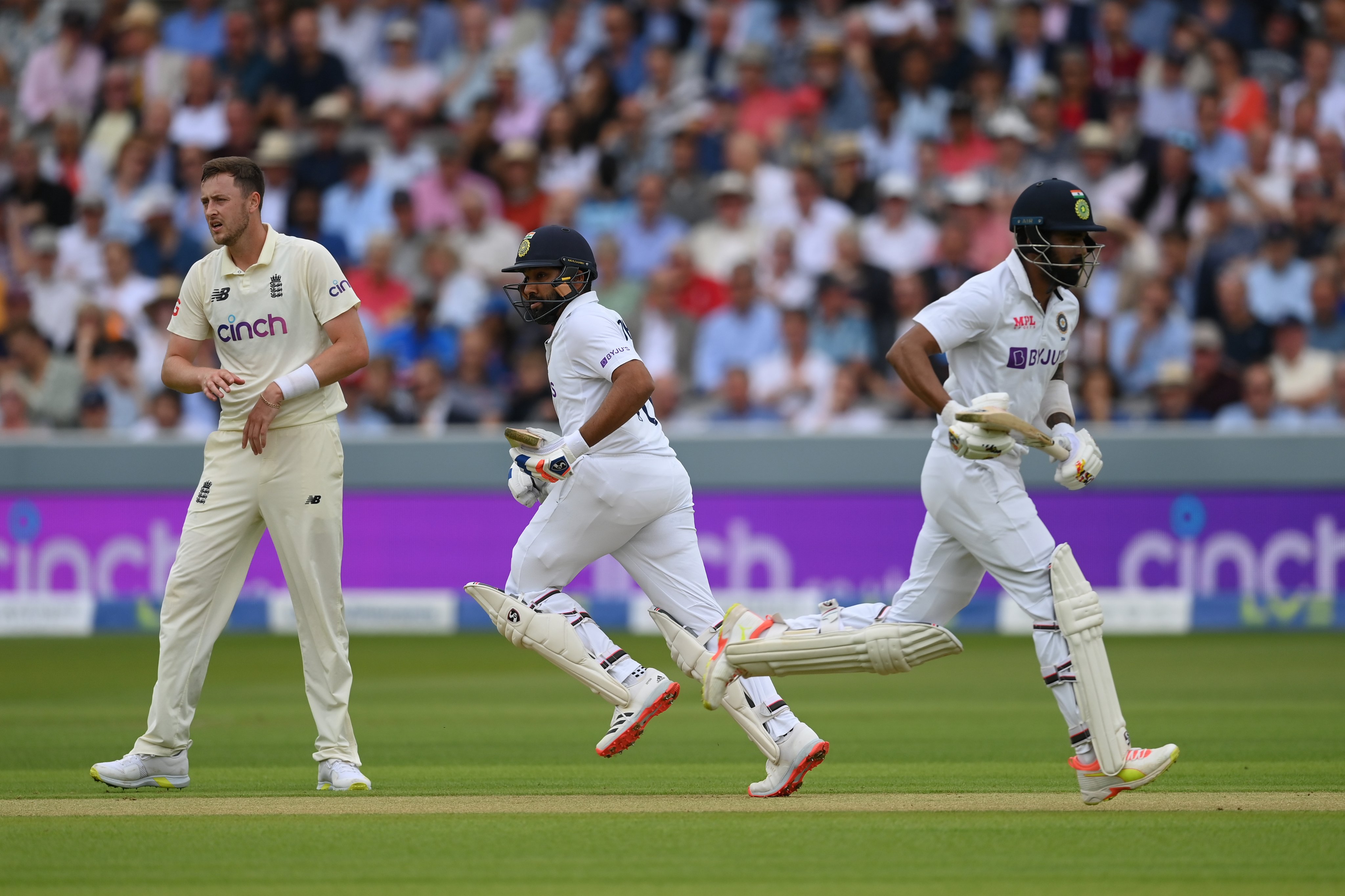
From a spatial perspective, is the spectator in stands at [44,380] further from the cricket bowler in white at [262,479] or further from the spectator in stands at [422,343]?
the cricket bowler in white at [262,479]

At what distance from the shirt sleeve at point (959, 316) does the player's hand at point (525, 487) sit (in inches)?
58.1

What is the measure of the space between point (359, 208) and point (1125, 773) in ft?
37.3

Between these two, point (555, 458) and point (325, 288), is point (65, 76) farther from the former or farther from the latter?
point (555, 458)

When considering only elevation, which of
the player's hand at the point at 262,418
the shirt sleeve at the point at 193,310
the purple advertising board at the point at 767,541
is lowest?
the purple advertising board at the point at 767,541

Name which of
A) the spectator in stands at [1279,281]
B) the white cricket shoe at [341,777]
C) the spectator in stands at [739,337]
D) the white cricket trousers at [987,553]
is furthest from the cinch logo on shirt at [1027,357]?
the spectator in stands at [1279,281]

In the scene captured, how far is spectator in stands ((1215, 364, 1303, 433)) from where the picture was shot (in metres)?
12.6

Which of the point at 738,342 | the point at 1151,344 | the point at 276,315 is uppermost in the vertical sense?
the point at 276,315

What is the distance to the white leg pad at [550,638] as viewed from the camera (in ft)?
20.3

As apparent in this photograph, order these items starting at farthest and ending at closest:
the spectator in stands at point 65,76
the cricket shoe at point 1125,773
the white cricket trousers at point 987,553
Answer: the spectator in stands at point 65,76 < the white cricket trousers at point 987,553 < the cricket shoe at point 1125,773

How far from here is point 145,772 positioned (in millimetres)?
6352

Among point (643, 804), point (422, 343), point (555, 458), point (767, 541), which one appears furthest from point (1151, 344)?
point (643, 804)

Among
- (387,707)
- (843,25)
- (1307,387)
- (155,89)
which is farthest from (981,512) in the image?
(155,89)

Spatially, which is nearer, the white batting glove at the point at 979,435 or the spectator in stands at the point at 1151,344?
the white batting glove at the point at 979,435

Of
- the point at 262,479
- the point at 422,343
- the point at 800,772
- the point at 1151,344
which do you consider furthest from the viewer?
the point at 422,343
